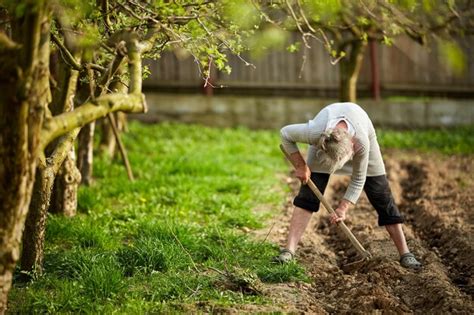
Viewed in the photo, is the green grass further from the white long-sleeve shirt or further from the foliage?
the foliage

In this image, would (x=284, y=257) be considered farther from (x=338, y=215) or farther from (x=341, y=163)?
(x=341, y=163)

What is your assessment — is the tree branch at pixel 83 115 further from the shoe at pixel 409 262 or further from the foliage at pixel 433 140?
the foliage at pixel 433 140

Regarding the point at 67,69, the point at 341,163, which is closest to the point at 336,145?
the point at 341,163

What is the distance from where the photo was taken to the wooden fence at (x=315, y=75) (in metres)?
16.4

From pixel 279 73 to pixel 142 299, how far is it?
11.3 meters

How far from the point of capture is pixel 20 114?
488cm

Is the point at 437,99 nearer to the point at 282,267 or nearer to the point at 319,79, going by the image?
the point at 319,79

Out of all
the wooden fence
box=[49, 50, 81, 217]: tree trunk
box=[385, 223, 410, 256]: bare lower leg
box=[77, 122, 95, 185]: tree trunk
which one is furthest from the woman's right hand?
the wooden fence

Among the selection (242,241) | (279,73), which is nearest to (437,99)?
(279,73)

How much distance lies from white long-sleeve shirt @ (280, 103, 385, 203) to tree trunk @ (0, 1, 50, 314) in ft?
8.19

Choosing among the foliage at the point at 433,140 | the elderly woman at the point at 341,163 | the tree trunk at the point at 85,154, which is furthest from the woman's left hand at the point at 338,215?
the foliage at the point at 433,140

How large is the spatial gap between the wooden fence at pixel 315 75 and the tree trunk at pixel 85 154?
641cm

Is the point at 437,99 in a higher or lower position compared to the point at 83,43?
lower

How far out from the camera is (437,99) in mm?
16219
